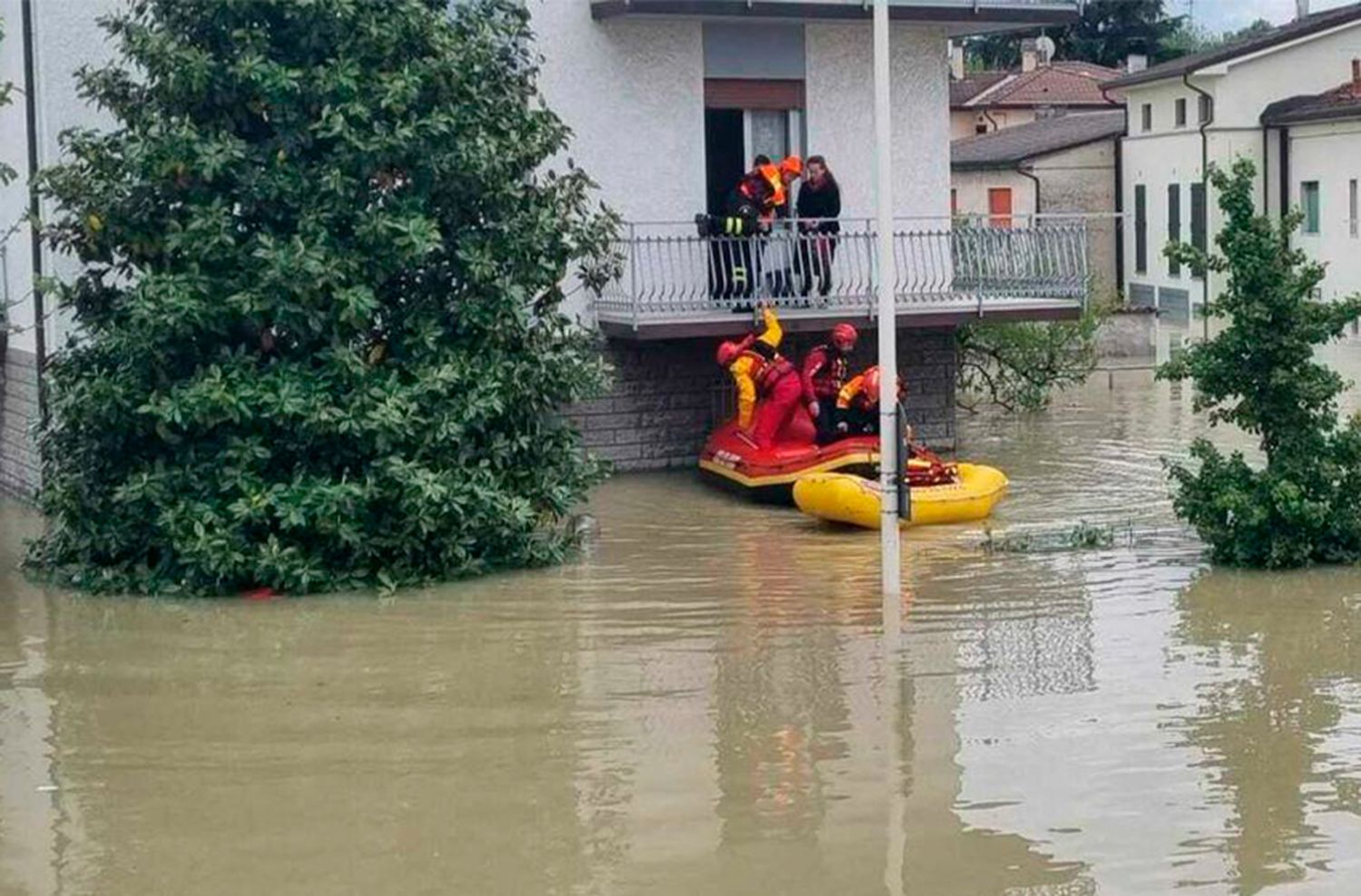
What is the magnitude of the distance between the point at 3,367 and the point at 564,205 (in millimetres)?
8577

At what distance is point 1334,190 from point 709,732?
113 ft

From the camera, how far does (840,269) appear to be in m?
24.4

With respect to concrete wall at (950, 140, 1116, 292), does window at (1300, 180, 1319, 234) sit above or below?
below

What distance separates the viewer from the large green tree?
54.1 feet

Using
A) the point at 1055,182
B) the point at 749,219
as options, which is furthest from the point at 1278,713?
the point at 1055,182

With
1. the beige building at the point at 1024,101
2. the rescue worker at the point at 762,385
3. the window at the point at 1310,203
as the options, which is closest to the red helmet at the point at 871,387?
the rescue worker at the point at 762,385

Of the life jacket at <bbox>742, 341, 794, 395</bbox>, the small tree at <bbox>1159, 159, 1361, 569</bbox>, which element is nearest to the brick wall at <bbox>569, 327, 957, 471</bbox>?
the life jacket at <bbox>742, 341, 794, 395</bbox>

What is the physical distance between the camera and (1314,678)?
13.1 m

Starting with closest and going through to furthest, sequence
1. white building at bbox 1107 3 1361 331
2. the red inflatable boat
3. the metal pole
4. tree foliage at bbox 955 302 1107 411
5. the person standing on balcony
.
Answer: the metal pole < the red inflatable boat < the person standing on balcony < tree foliage at bbox 955 302 1107 411 < white building at bbox 1107 3 1361 331

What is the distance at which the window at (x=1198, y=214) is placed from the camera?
46.3 m

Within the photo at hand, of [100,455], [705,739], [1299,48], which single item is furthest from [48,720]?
[1299,48]

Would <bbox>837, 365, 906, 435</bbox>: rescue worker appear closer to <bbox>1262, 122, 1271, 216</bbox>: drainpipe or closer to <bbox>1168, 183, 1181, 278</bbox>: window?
<bbox>1262, 122, 1271, 216</bbox>: drainpipe

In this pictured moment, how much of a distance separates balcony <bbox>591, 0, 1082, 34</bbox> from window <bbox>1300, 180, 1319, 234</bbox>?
67.4 ft

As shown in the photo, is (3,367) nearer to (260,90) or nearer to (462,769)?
(260,90)
